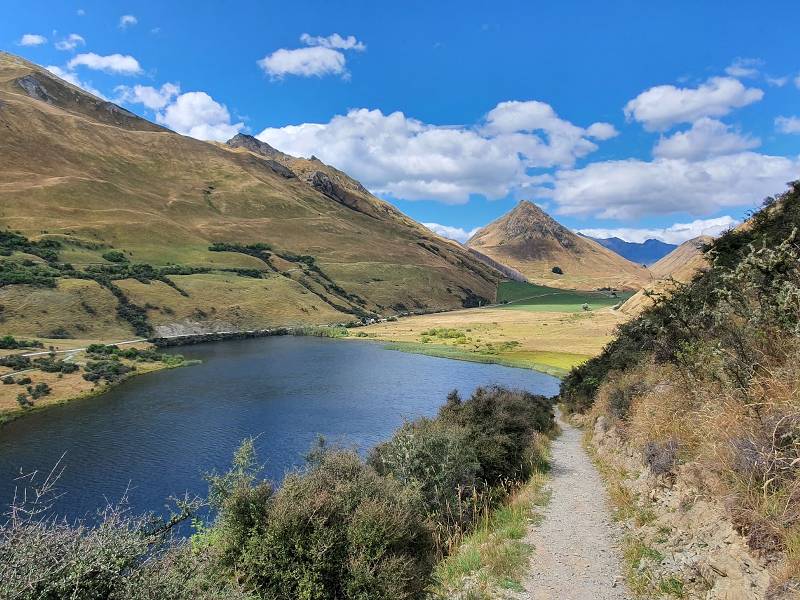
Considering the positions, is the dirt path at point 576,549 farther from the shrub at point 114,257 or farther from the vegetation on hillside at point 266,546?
the shrub at point 114,257

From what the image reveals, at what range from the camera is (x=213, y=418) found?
183ft

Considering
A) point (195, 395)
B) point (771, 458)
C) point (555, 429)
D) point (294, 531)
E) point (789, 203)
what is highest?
point (789, 203)

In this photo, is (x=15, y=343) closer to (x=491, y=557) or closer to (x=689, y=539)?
(x=491, y=557)

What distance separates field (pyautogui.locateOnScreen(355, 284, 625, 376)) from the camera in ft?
315

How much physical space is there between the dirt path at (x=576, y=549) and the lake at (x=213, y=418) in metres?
9.48

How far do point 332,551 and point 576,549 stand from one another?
6654mm

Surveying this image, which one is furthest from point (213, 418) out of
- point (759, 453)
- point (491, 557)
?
point (759, 453)

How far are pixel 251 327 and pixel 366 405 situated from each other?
85107mm

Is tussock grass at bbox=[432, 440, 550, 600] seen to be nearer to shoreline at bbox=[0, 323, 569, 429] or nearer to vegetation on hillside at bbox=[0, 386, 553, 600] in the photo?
vegetation on hillside at bbox=[0, 386, 553, 600]

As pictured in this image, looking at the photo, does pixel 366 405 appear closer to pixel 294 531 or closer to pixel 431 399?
pixel 431 399

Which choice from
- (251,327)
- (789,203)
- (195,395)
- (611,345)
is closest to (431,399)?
(611,345)

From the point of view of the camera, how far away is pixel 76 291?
114625mm

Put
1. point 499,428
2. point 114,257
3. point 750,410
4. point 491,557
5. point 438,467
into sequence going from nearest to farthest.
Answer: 1. point 750,410
2. point 491,557
3. point 438,467
4. point 499,428
5. point 114,257

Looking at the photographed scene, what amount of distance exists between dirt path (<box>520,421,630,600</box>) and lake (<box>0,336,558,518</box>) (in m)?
9.48
